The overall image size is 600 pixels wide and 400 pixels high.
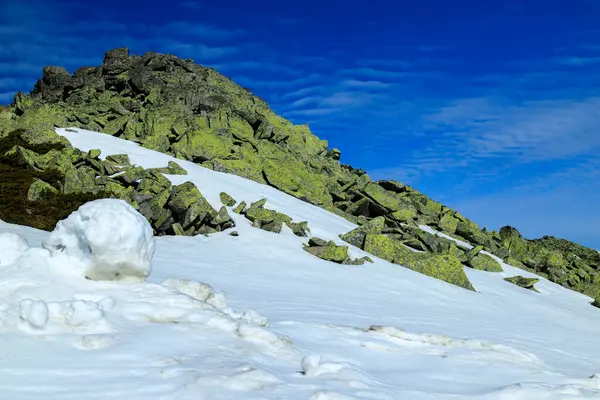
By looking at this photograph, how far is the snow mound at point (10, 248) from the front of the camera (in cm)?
816

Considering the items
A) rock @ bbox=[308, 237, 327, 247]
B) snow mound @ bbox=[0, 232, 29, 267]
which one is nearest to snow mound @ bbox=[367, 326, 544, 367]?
snow mound @ bbox=[0, 232, 29, 267]

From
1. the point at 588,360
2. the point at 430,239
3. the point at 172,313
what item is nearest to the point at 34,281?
the point at 172,313

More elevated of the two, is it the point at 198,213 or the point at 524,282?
the point at 198,213

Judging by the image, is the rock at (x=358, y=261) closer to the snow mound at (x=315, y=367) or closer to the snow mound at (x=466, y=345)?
the snow mound at (x=466, y=345)

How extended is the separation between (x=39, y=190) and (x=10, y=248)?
17.8 m

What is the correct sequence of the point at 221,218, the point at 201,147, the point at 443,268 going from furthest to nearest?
1. the point at 201,147
2. the point at 443,268
3. the point at 221,218

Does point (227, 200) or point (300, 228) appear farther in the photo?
point (227, 200)

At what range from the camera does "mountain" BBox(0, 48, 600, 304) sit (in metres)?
25.0

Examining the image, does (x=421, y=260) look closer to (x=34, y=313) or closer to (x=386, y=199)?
(x=386, y=199)

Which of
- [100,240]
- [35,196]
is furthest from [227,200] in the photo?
[100,240]

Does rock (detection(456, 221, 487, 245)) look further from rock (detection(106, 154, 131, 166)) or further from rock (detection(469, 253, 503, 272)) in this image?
rock (detection(106, 154, 131, 166))

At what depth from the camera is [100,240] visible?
819 cm

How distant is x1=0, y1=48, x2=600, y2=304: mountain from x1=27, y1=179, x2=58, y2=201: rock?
53 mm

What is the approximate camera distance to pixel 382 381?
772cm
